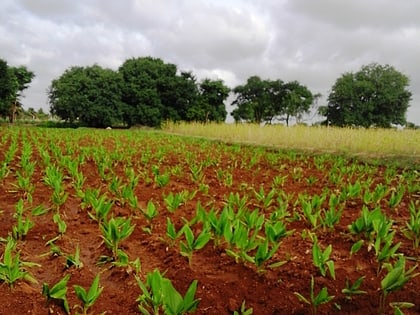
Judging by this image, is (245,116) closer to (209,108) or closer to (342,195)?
(209,108)

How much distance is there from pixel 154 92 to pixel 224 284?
3277cm

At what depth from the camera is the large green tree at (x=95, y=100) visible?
3197 cm

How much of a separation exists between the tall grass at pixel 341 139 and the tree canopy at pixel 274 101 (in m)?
28.3

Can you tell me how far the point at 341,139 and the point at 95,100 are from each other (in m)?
25.1

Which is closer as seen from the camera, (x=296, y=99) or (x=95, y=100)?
(x=95, y=100)

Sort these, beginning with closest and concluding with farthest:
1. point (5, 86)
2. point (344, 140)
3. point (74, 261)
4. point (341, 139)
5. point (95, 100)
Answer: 1. point (74, 261)
2. point (344, 140)
3. point (341, 139)
4. point (5, 86)
5. point (95, 100)

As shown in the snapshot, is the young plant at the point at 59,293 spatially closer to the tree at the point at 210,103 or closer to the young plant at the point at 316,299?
the young plant at the point at 316,299

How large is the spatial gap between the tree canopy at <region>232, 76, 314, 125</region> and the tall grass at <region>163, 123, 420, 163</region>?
28309 mm

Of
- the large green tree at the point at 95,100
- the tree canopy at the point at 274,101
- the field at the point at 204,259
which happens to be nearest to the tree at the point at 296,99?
the tree canopy at the point at 274,101

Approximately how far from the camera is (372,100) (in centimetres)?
4050

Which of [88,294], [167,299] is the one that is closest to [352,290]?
[167,299]

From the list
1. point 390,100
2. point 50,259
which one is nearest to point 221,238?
point 50,259

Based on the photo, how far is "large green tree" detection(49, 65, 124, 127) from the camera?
31969 mm

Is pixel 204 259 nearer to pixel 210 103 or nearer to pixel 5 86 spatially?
pixel 5 86
